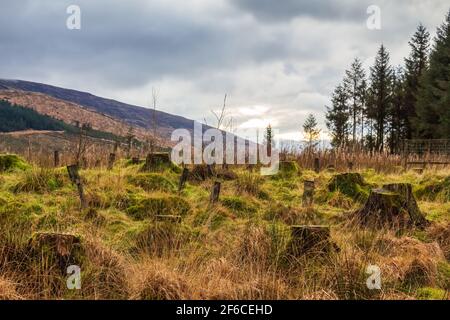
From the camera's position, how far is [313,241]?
443 centimetres

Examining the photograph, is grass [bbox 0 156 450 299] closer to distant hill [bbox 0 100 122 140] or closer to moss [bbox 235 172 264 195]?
→ moss [bbox 235 172 264 195]

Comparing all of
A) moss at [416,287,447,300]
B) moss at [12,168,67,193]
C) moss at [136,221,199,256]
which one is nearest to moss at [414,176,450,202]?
moss at [416,287,447,300]

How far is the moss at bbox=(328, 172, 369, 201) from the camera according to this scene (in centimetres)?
852

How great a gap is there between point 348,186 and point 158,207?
3.78 metres

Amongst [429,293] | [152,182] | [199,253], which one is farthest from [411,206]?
[152,182]

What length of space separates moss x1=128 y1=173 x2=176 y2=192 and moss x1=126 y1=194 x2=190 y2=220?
154cm

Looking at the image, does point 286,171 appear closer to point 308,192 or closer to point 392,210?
point 308,192

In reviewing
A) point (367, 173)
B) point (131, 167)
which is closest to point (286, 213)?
point (131, 167)

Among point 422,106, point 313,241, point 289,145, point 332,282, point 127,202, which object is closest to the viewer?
point 332,282

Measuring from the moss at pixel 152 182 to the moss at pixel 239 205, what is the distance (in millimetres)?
1467

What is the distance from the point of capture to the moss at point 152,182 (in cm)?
835

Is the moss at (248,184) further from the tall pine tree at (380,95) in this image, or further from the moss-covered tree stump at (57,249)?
the tall pine tree at (380,95)
